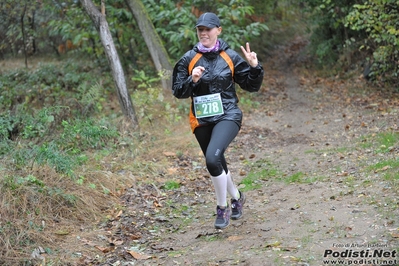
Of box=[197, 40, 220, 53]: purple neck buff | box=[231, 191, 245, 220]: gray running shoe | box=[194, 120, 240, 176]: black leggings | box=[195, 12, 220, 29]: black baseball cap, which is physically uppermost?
box=[195, 12, 220, 29]: black baseball cap

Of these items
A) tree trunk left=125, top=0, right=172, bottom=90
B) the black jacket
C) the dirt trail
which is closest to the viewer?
the dirt trail

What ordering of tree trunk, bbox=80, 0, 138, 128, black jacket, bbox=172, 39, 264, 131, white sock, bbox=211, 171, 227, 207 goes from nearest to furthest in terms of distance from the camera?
1. black jacket, bbox=172, 39, 264, 131
2. white sock, bbox=211, 171, 227, 207
3. tree trunk, bbox=80, 0, 138, 128

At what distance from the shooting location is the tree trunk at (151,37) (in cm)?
1290

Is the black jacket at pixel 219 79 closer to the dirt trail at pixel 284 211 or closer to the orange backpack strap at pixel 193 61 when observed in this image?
the orange backpack strap at pixel 193 61

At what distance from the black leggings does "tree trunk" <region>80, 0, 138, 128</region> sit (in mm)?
4733

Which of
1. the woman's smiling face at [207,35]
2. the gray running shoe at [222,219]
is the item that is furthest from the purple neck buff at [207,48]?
the gray running shoe at [222,219]

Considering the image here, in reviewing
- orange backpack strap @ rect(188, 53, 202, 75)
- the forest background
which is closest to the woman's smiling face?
orange backpack strap @ rect(188, 53, 202, 75)

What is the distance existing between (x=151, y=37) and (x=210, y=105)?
8093 millimetres

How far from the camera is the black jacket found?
5.46 meters

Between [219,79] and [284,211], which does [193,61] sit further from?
[284,211]

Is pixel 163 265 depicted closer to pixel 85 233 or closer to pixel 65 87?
pixel 85 233

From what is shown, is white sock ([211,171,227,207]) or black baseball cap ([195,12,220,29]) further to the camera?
white sock ([211,171,227,207])

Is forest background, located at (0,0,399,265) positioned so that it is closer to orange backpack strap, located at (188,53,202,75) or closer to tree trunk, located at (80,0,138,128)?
tree trunk, located at (80,0,138,128)

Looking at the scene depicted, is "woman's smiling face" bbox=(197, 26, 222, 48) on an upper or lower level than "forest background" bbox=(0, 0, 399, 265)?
upper
